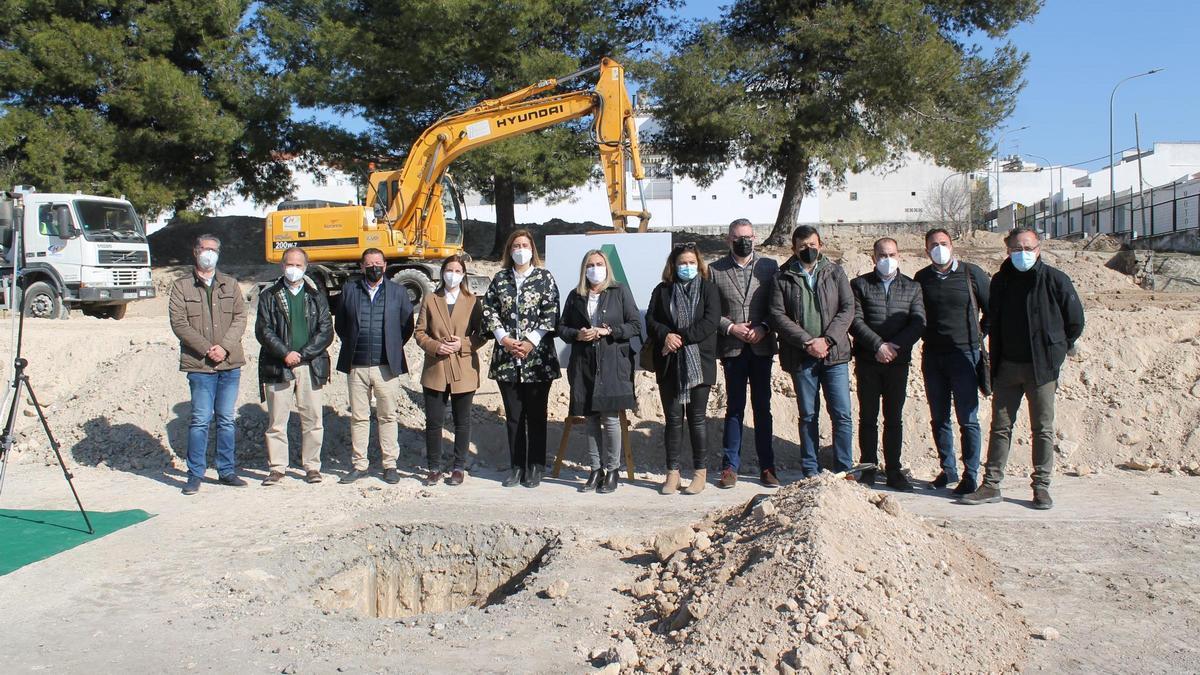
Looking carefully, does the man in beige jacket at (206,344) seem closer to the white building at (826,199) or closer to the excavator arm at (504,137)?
the excavator arm at (504,137)

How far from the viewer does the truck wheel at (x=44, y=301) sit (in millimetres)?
17531

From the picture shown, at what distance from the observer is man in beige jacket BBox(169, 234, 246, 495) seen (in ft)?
26.1

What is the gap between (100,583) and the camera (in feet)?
18.9

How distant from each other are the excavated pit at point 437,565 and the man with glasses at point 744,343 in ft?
6.71

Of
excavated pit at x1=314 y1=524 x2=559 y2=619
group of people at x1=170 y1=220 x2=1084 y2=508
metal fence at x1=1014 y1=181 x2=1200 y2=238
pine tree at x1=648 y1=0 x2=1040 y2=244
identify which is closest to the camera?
excavated pit at x1=314 y1=524 x2=559 y2=619

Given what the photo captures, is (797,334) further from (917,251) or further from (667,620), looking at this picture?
(917,251)

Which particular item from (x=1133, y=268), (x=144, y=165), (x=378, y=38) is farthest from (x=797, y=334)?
(x=144, y=165)

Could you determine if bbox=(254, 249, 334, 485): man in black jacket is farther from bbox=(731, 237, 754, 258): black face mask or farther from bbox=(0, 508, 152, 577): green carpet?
bbox=(731, 237, 754, 258): black face mask

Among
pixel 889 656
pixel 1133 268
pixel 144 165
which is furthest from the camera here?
pixel 144 165

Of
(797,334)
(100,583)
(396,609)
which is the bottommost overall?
(396,609)

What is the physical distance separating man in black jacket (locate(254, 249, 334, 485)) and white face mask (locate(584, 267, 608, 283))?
2376mm

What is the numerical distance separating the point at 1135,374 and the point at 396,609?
744cm

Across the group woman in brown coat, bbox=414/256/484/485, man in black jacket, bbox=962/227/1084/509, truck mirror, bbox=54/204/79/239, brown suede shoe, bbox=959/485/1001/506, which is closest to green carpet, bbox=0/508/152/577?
woman in brown coat, bbox=414/256/484/485

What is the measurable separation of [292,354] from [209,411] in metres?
0.90
